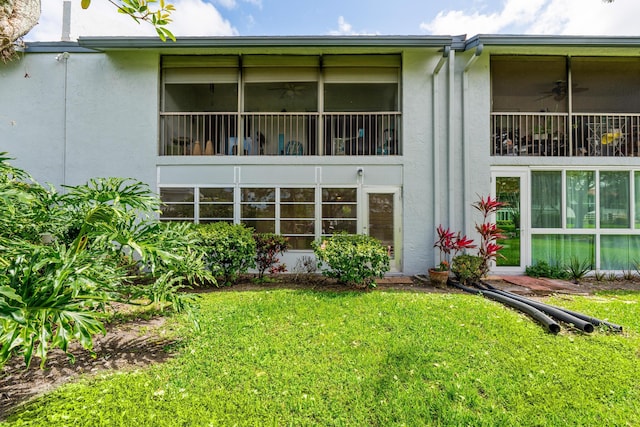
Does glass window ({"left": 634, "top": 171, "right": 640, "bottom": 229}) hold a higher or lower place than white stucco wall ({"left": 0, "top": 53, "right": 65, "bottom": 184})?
lower

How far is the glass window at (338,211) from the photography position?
705 centimetres

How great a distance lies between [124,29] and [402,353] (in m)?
8.86

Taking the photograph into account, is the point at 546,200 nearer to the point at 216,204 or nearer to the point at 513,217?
the point at 513,217

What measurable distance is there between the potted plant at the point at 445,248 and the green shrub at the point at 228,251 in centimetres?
387

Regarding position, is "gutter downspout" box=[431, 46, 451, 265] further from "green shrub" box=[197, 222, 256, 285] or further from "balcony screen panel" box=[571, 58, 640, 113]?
"green shrub" box=[197, 222, 256, 285]

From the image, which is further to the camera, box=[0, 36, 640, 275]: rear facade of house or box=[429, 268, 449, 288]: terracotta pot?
box=[0, 36, 640, 275]: rear facade of house

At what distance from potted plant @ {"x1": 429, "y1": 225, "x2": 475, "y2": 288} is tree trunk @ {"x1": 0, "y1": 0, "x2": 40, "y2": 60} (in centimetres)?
1041

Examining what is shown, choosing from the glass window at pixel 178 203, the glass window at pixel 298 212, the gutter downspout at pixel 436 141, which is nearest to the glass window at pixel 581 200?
the gutter downspout at pixel 436 141

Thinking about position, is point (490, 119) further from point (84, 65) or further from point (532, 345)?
point (84, 65)

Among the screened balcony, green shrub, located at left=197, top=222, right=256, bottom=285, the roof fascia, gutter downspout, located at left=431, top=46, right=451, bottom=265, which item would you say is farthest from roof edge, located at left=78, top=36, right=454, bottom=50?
green shrub, located at left=197, top=222, right=256, bottom=285

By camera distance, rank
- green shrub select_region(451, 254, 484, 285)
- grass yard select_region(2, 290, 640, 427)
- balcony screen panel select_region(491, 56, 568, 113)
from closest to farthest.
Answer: grass yard select_region(2, 290, 640, 427) < green shrub select_region(451, 254, 484, 285) < balcony screen panel select_region(491, 56, 568, 113)

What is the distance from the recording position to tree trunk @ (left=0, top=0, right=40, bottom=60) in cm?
631

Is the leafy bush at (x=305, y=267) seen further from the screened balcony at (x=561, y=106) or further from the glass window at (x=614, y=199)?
the glass window at (x=614, y=199)

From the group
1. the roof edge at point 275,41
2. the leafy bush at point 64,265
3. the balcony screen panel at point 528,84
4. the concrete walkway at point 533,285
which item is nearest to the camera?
the leafy bush at point 64,265
